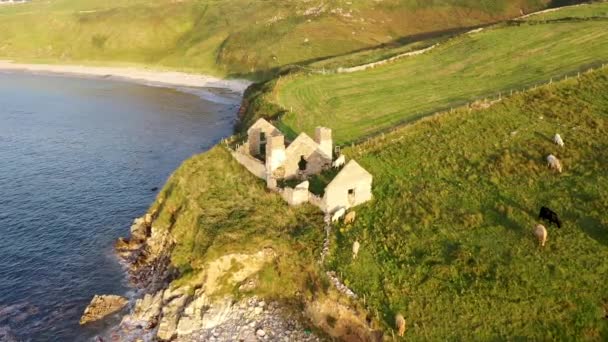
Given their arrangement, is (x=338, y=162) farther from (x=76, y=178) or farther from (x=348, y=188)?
(x=76, y=178)

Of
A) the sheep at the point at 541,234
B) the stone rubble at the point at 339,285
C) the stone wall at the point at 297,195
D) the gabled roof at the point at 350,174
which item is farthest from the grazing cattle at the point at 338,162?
the sheep at the point at 541,234

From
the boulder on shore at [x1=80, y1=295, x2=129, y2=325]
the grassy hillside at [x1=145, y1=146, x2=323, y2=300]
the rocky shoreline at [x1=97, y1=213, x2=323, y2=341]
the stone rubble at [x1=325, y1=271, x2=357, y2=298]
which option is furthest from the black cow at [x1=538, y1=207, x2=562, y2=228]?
the boulder on shore at [x1=80, y1=295, x2=129, y2=325]

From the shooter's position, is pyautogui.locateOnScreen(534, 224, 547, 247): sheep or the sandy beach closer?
pyautogui.locateOnScreen(534, 224, 547, 247): sheep

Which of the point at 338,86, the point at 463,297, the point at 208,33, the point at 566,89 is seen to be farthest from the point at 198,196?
the point at 208,33

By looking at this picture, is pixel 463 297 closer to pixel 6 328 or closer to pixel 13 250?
pixel 6 328

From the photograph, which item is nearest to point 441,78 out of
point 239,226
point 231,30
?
point 239,226

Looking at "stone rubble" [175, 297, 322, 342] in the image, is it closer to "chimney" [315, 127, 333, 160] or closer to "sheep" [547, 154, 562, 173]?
"chimney" [315, 127, 333, 160]
